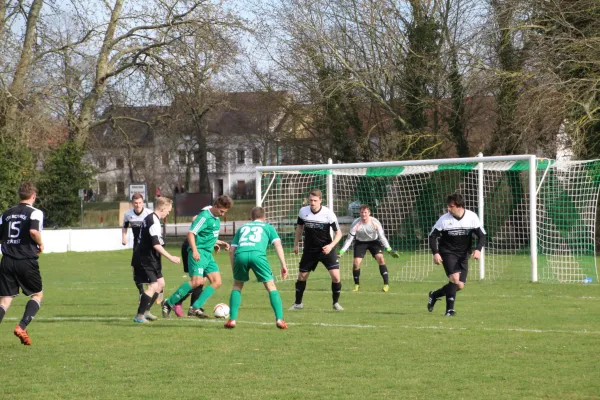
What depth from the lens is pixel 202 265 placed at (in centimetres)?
1291

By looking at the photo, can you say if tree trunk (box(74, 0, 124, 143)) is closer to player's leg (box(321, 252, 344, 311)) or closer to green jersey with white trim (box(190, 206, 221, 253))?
player's leg (box(321, 252, 344, 311))

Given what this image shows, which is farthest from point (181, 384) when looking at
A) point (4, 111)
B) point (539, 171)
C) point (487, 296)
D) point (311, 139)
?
point (311, 139)

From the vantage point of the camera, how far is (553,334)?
35.4 ft

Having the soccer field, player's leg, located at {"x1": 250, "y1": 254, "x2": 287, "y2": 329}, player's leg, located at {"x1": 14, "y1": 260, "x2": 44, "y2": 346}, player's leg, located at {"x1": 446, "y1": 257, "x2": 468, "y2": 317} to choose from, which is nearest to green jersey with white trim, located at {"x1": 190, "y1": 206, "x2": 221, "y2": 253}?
the soccer field

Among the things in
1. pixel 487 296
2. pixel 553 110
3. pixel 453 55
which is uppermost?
pixel 453 55

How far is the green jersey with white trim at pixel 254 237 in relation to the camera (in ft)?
37.4

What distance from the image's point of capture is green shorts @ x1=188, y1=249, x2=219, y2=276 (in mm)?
12883

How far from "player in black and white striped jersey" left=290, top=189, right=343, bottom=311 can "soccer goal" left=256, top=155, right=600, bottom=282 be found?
18.4 ft

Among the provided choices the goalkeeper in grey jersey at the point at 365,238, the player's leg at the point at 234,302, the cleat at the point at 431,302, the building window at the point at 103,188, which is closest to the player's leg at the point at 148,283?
the player's leg at the point at 234,302

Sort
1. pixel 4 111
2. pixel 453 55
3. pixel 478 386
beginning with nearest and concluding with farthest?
pixel 478 386, pixel 4 111, pixel 453 55

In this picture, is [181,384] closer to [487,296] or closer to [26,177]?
[487,296]

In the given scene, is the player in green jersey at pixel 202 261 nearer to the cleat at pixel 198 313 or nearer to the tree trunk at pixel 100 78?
the cleat at pixel 198 313

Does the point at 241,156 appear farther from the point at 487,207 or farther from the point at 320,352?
the point at 320,352

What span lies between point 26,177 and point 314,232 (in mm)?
24448
